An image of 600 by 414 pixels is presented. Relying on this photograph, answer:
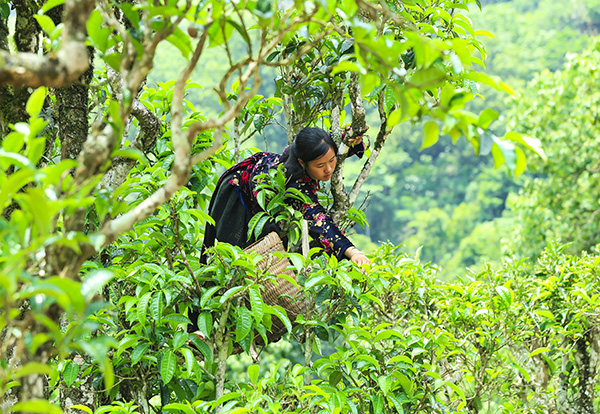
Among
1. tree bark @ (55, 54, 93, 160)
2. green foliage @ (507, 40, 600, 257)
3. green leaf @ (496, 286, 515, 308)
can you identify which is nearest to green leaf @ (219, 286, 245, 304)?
tree bark @ (55, 54, 93, 160)

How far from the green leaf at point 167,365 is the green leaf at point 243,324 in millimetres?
179

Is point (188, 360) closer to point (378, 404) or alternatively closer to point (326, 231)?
point (378, 404)

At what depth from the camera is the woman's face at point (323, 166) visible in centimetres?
215

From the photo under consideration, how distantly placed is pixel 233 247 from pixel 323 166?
2.13ft

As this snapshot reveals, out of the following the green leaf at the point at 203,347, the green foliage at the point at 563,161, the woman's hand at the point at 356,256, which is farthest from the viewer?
the green foliage at the point at 563,161

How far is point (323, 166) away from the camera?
217cm

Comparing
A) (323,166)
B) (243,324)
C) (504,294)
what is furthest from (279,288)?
(504,294)

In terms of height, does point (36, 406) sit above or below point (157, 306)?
above

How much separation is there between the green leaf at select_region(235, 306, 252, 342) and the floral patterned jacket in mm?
536

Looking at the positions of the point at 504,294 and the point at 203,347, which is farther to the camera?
the point at 504,294

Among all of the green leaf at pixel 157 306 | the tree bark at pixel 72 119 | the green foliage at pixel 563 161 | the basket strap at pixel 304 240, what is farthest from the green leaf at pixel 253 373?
the green foliage at pixel 563 161

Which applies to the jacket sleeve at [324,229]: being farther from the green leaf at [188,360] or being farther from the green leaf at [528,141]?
the green leaf at [528,141]

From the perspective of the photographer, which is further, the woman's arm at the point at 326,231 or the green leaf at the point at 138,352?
the woman's arm at the point at 326,231

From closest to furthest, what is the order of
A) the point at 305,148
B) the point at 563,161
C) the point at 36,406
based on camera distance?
the point at 36,406 → the point at 305,148 → the point at 563,161
